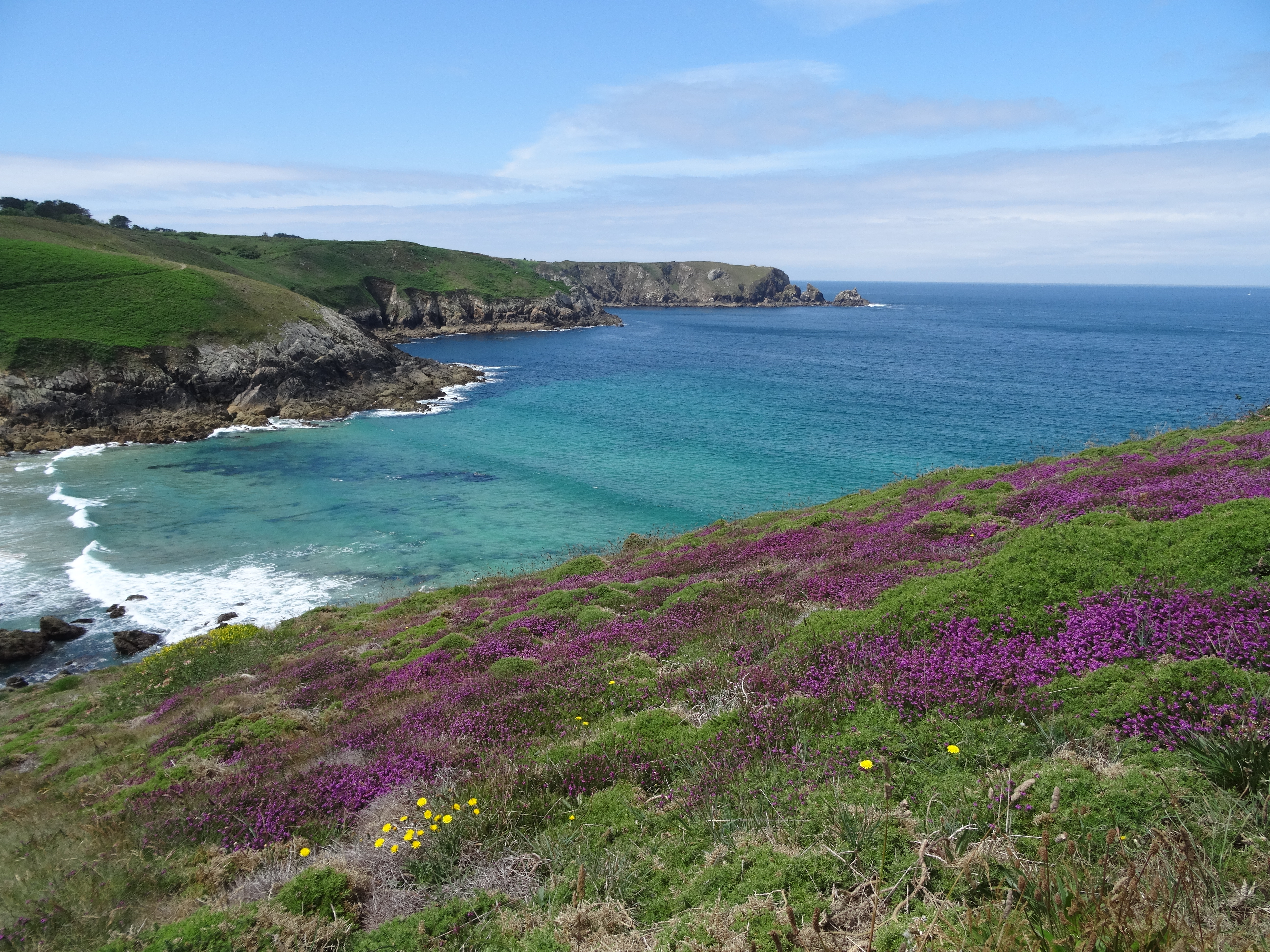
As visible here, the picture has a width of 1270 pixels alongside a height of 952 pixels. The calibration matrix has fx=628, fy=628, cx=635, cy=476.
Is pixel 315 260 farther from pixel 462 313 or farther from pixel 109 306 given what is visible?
pixel 109 306

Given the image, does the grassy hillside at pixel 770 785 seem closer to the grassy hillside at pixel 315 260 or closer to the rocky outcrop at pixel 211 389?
the rocky outcrop at pixel 211 389

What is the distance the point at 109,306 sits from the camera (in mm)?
71938

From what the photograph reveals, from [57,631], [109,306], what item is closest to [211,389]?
[109,306]

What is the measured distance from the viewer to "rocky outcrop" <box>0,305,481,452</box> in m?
55.6

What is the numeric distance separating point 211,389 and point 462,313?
10332cm

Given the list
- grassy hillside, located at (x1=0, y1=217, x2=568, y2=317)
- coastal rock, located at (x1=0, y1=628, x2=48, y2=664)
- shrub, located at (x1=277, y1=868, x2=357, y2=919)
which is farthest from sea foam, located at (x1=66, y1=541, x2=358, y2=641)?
grassy hillside, located at (x1=0, y1=217, x2=568, y2=317)

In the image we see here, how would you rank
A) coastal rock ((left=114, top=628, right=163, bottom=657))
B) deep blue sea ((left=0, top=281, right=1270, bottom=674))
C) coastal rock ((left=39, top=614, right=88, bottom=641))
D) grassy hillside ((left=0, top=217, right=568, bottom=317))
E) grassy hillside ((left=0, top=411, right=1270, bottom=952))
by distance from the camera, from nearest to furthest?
grassy hillside ((left=0, top=411, right=1270, bottom=952)) < coastal rock ((left=114, top=628, right=163, bottom=657)) < coastal rock ((left=39, top=614, right=88, bottom=641)) < deep blue sea ((left=0, top=281, right=1270, bottom=674)) < grassy hillside ((left=0, top=217, right=568, bottom=317))

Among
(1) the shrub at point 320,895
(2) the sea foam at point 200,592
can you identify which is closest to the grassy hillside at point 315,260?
(2) the sea foam at point 200,592

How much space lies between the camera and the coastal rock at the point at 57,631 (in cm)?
2566

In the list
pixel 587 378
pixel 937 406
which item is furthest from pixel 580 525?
→ pixel 587 378

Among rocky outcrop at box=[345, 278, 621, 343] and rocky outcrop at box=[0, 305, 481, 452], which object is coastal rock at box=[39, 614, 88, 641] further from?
rocky outcrop at box=[345, 278, 621, 343]

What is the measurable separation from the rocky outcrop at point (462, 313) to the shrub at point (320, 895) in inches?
5550

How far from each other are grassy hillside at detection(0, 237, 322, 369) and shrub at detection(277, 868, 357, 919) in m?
73.6

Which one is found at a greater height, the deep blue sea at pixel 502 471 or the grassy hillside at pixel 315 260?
the grassy hillside at pixel 315 260
